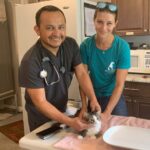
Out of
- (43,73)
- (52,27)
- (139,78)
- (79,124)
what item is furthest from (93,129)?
(139,78)

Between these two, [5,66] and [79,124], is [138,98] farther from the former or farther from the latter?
[5,66]

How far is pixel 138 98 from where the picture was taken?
8.63 ft

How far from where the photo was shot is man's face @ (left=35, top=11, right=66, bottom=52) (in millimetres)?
1268

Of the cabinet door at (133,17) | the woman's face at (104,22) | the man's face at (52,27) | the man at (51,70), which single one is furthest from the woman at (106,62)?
the cabinet door at (133,17)

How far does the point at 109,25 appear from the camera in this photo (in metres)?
1.49

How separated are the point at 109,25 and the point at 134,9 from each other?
1.38 meters

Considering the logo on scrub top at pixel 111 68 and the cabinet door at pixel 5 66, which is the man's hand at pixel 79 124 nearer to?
the logo on scrub top at pixel 111 68

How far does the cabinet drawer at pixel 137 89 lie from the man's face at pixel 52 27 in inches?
59.8

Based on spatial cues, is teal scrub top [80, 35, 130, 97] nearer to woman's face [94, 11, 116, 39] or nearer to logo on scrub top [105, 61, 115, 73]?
logo on scrub top [105, 61, 115, 73]

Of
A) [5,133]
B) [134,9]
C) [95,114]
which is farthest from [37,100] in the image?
[5,133]

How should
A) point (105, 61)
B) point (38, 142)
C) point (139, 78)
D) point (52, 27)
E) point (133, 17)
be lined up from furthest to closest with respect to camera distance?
point (133, 17)
point (139, 78)
point (105, 61)
point (52, 27)
point (38, 142)

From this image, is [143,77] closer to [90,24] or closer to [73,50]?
[90,24]

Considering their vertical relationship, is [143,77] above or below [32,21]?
below

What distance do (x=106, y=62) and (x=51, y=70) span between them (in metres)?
0.43
